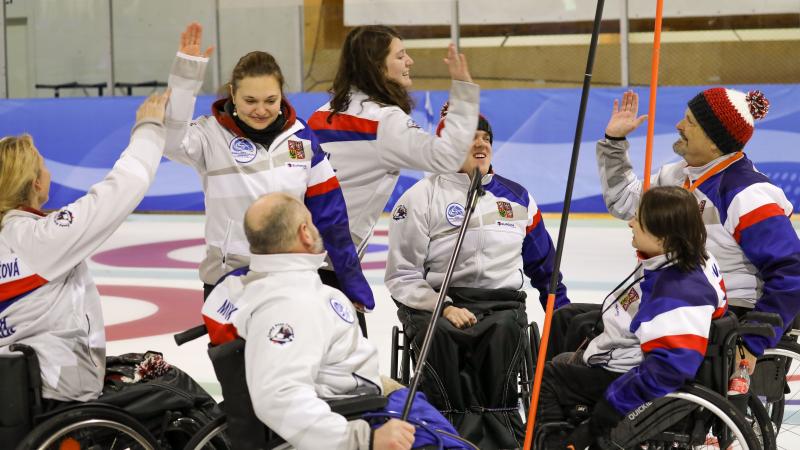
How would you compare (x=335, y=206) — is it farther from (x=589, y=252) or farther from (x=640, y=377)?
(x=589, y=252)

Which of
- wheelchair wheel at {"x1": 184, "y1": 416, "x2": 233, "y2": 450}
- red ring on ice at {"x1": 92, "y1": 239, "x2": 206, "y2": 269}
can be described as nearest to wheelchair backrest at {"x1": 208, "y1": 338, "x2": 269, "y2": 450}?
wheelchair wheel at {"x1": 184, "y1": 416, "x2": 233, "y2": 450}

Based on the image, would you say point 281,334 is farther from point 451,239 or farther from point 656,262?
point 451,239

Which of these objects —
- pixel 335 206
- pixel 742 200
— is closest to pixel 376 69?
pixel 335 206

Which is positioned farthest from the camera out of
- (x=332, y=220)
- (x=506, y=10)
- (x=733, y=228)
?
(x=506, y=10)

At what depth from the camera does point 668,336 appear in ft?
8.74

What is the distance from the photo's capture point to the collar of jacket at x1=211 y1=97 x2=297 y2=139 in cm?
302

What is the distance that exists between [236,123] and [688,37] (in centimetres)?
766

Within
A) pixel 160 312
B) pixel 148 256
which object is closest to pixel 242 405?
pixel 160 312

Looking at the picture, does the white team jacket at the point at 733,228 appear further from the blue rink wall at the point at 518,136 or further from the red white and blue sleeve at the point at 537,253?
the blue rink wall at the point at 518,136

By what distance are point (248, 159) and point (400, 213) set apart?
0.74 meters

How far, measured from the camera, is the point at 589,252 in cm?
760

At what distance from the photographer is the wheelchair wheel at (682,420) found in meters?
2.66

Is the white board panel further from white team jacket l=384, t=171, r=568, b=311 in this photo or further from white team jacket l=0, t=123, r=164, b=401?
white team jacket l=0, t=123, r=164, b=401

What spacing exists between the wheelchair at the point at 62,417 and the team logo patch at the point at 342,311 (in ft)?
2.21
